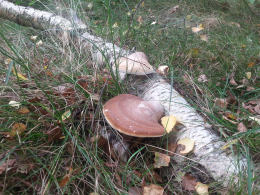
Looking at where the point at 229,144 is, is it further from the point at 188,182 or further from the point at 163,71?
the point at 163,71

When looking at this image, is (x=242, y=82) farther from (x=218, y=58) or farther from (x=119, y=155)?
(x=119, y=155)

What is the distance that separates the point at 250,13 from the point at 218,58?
3209mm

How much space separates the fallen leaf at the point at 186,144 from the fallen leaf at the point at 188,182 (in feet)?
0.59

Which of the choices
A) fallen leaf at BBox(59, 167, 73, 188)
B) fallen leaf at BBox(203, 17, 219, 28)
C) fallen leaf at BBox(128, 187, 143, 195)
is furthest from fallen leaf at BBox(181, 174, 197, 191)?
fallen leaf at BBox(203, 17, 219, 28)

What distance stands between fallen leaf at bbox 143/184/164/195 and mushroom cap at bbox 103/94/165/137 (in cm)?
37

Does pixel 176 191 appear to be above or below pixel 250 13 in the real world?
below

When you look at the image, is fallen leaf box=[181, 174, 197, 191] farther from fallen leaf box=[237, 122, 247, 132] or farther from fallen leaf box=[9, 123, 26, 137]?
fallen leaf box=[9, 123, 26, 137]

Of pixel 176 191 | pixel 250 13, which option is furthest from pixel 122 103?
pixel 250 13

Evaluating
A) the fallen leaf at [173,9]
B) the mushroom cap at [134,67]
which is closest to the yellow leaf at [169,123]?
the mushroom cap at [134,67]

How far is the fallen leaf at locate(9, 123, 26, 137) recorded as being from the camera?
1533mm

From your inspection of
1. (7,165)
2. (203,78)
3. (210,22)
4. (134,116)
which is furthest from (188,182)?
(210,22)

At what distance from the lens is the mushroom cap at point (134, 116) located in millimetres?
1571

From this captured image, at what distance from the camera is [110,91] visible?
2.15m

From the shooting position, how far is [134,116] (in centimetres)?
172
